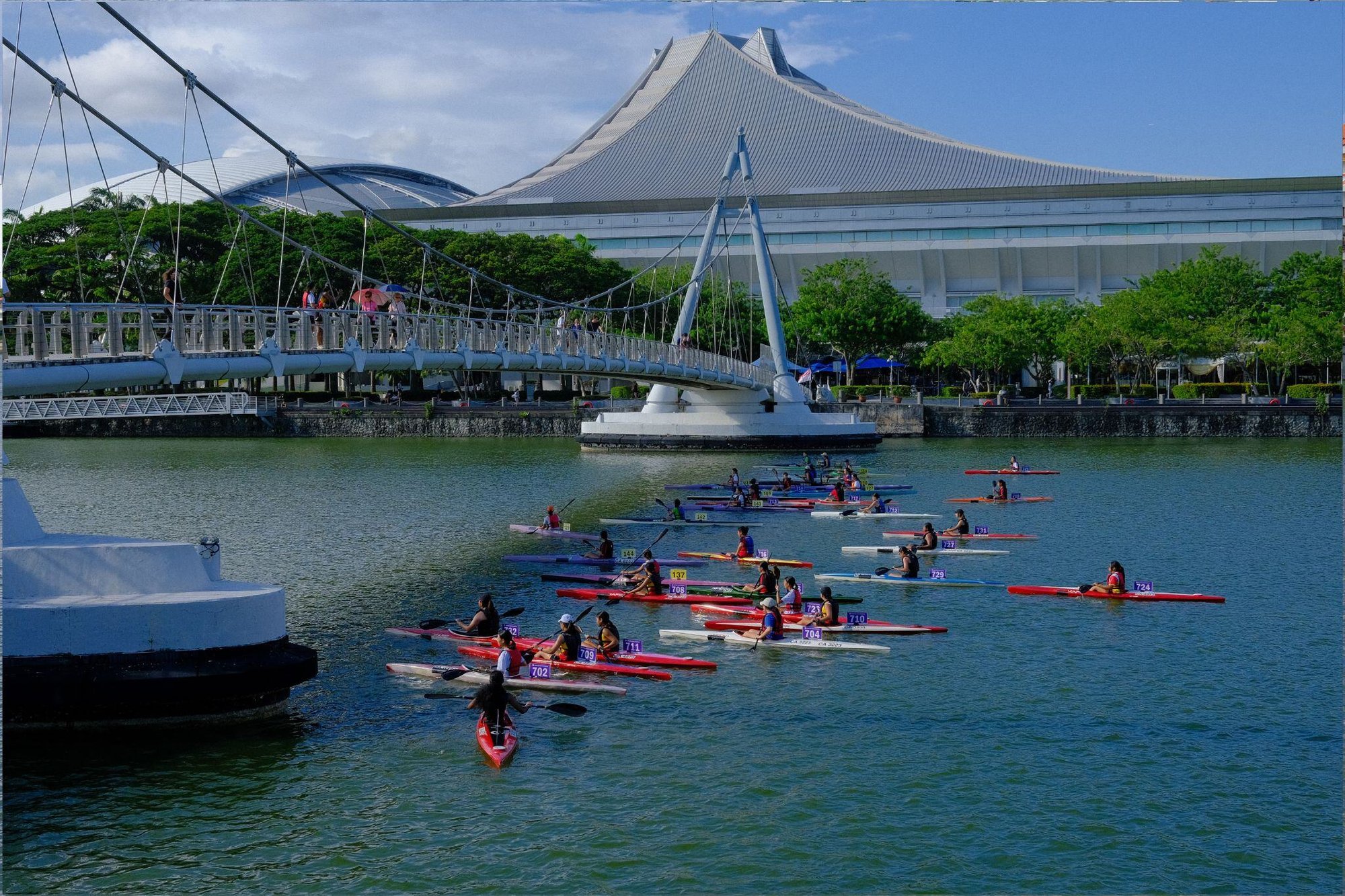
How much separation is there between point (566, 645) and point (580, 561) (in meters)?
10.8

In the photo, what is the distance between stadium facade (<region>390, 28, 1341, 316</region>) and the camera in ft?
352

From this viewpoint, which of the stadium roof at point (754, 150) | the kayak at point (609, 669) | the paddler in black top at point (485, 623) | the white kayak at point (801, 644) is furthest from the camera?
the stadium roof at point (754, 150)

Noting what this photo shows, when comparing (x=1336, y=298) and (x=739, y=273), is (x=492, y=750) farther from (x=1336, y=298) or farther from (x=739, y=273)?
(x=739, y=273)

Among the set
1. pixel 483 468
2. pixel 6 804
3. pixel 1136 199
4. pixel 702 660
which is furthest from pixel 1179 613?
pixel 1136 199

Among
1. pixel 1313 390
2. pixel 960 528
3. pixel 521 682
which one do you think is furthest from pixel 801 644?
pixel 1313 390

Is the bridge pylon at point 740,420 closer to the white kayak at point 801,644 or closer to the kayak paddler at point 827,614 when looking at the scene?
the kayak paddler at point 827,614

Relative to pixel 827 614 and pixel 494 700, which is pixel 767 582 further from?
pixel 494 700

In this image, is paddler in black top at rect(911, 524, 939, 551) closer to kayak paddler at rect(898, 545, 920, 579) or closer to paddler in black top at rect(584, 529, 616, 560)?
kayak paddler at rect(898, 545, 920, 579)

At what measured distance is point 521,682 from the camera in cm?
2114

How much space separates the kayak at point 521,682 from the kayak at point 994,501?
26.6 meters

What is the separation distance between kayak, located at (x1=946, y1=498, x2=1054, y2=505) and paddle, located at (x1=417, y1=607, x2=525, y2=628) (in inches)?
896

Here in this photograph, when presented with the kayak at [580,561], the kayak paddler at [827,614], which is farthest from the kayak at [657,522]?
the kayak paddler at [827,614]

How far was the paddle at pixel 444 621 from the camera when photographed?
24500 millimetres

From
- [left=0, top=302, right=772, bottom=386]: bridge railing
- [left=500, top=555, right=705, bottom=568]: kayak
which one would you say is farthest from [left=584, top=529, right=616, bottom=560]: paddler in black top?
[left=0, top=302, right=772, bottom=386]: bridge railing
